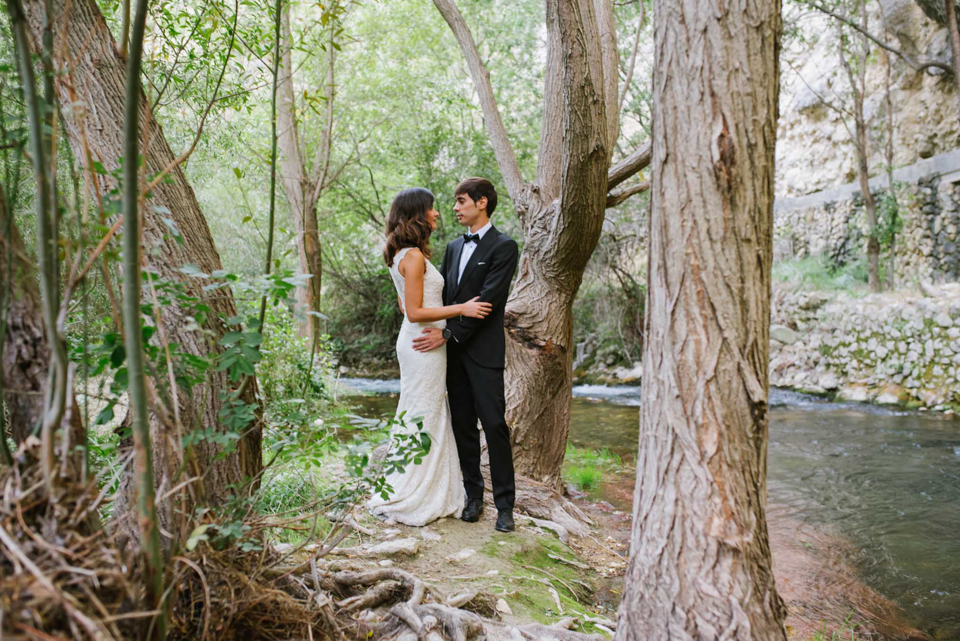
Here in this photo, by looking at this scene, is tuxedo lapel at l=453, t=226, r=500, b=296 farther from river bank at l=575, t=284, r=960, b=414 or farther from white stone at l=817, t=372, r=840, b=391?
white stone at l=817, t=372, r=840, b=391

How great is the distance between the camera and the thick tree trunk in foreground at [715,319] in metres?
2.11

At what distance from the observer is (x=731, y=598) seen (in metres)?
2.09

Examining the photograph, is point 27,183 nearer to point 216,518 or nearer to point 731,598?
point 216,518

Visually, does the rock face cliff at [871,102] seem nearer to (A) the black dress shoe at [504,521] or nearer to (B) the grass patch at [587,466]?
(B) the grass patch at [587,466]

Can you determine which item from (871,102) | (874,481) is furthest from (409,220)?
(871,102)

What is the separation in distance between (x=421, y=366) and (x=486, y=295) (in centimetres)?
60

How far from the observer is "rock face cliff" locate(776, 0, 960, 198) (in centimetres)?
1468

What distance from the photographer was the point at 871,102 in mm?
17062

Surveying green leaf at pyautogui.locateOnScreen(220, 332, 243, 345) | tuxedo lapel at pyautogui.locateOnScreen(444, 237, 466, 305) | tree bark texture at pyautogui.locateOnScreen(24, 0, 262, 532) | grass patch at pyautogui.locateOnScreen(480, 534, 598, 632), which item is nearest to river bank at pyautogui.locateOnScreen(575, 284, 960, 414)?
grass patch at pyautogui.locateOnScreen(480, 534, 598, 632)

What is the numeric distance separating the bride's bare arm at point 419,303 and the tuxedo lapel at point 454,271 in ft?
0.84

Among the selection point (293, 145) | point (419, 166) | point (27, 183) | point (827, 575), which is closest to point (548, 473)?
point (827, 575)

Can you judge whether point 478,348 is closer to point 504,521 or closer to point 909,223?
point 504,521

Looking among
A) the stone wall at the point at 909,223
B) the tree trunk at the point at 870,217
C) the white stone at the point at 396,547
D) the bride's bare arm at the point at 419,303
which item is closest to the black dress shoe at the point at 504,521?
the white stone at the point at 396,547

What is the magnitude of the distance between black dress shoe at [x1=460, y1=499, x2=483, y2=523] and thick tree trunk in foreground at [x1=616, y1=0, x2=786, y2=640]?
214 cm
